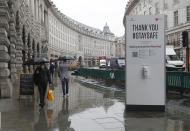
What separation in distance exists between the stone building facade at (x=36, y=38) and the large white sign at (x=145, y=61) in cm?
597

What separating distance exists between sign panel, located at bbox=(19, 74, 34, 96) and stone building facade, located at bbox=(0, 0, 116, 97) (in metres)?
1.05

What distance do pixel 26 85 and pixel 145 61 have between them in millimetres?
5172

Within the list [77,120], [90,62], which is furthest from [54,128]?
[90,62]

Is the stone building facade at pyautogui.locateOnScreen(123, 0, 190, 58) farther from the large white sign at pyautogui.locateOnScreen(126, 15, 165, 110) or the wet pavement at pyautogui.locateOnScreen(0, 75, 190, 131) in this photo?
the wet pavement at pyautogui.locateOnScreen(0, 75, 190, 131)

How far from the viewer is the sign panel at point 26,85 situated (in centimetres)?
934

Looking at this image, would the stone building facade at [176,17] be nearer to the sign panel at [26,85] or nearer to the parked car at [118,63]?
the parked car at [118,63]

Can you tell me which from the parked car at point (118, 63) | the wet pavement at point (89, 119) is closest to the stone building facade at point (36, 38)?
the wet pavement at point (89, 119)

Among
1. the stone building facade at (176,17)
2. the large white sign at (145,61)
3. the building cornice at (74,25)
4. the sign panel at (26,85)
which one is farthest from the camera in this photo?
the building cornice at (74,25)

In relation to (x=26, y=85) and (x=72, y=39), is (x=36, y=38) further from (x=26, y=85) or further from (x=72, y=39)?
(x=72, y=39)

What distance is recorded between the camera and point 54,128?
204 inches

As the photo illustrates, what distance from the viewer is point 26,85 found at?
9383 millimetres

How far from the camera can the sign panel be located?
934 centimetres

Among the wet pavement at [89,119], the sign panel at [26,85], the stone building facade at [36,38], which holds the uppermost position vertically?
the stone building facade at [36,38]

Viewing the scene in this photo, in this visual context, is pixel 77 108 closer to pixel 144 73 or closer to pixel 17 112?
pixel 17 112
